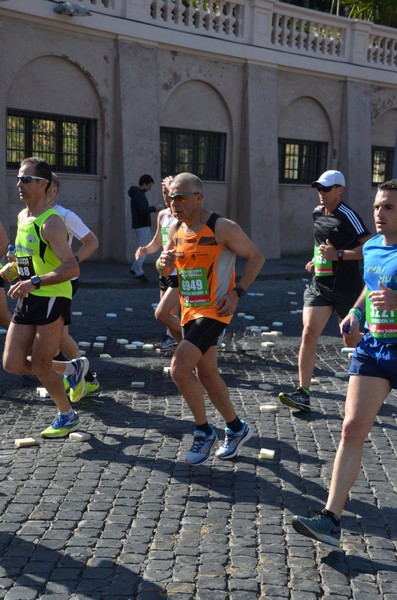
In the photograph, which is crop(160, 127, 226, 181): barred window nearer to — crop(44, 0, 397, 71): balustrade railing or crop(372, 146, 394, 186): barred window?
crop(44, 0, 397, 71): balustrade railing

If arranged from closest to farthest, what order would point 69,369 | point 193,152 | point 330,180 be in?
point 69,369
point 330,180
point 193,152

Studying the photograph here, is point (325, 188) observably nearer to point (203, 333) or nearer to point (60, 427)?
point (203, 333)

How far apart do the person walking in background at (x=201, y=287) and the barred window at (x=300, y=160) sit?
1917cm

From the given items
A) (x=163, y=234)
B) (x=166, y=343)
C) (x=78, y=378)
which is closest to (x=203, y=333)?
(x=78, y=378)

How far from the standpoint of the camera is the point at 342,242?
26.8 feet

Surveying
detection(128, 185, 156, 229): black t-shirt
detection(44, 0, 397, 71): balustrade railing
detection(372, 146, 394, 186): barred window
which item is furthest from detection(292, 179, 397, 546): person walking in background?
detection(372, 146, 394, 186): barred window

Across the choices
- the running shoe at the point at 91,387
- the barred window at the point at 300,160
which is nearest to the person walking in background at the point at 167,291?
the running shoe at the point at 91,387

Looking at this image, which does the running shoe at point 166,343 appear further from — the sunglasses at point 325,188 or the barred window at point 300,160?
the barred window at point 300,160

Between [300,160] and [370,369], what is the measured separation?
2151 centimetres

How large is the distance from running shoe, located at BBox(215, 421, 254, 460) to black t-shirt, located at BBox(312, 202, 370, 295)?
6.73 feet

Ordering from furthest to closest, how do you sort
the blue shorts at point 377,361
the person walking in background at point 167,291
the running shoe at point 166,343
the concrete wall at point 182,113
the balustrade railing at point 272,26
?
the balustrade railing at point 272,26
the concrete wall at point 182,113
the running shoe at point 166,343
the person walking in background at point 167,291
the blue shorts at point 377,361

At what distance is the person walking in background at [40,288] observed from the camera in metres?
6.69

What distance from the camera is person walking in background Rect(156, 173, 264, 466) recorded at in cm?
625

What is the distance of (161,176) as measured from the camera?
2209 centimetres
